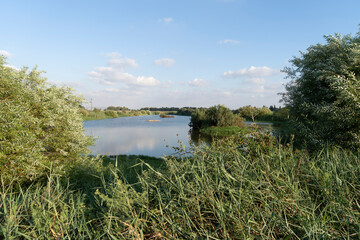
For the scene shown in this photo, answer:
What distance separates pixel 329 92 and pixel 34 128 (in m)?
14.4

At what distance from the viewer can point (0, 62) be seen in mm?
8078

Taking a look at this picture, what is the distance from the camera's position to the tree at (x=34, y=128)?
5.85 m

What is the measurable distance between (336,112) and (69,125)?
12080mm

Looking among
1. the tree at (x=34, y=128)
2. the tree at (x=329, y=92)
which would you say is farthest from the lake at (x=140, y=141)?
the tree at (x=329, y=92)

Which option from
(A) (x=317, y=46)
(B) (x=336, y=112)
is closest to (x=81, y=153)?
(B) (x=336, y=112)

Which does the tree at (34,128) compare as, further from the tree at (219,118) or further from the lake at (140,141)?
the tree at (219,118)

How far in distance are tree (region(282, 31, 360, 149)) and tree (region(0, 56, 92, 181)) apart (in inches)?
394

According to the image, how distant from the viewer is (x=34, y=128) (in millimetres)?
6891

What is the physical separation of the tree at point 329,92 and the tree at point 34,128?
1002 centimetres

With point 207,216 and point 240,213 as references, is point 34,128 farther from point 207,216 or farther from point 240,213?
point 240,213

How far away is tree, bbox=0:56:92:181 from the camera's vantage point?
19.2ft

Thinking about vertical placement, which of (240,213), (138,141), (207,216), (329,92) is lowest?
(138,141)

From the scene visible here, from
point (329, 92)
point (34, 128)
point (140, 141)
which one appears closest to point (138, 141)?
point (140, 141)

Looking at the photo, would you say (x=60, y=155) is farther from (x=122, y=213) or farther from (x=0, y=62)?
(x=122, y=213)
